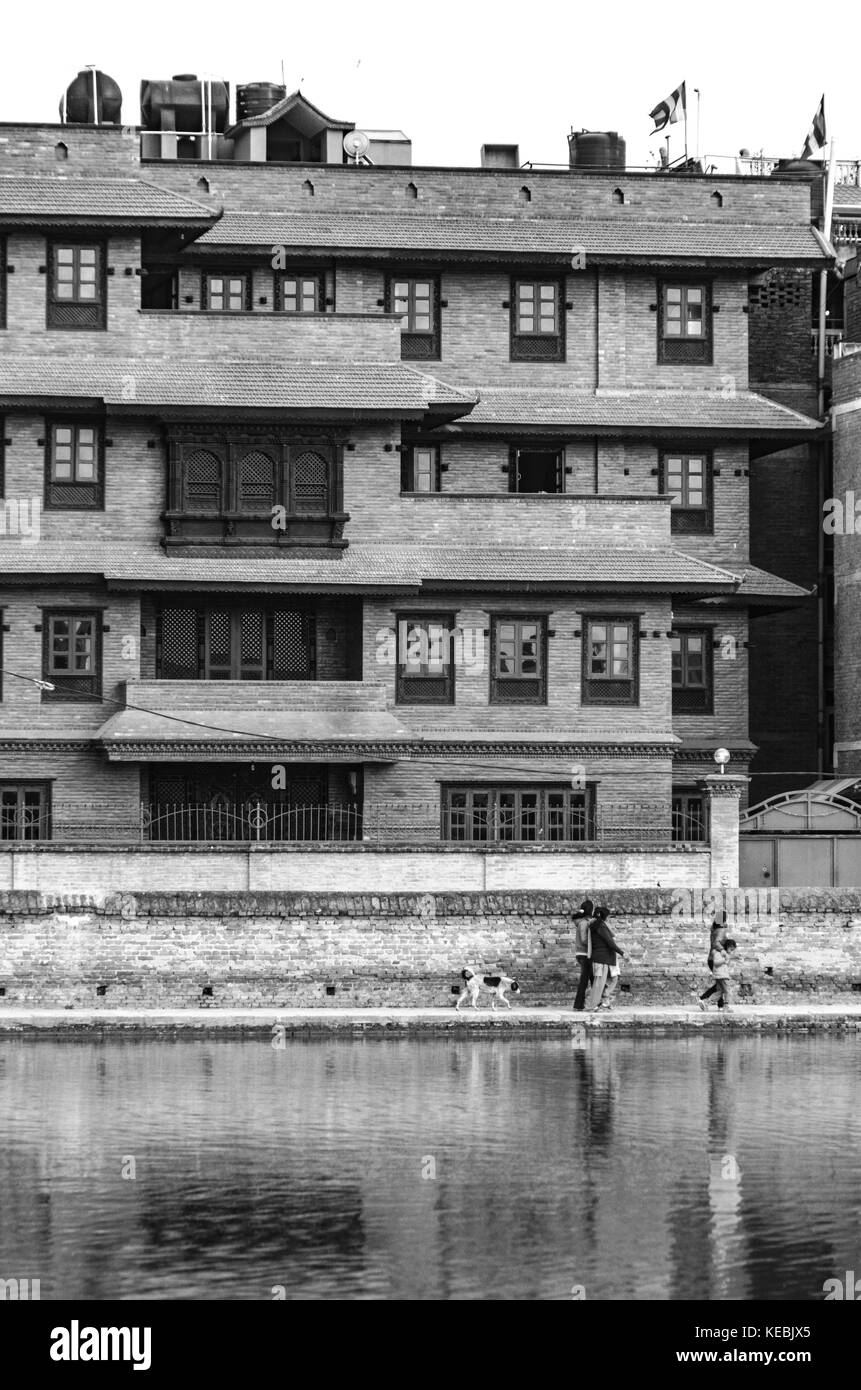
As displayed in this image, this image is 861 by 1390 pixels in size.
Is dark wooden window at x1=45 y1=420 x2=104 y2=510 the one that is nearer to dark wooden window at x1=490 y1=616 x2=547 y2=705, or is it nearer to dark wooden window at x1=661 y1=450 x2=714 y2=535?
dark wooden window at x1=490 y1=616 x2=547 y2=705

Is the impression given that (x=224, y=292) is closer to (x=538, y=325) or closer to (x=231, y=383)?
(x=231, y=383)

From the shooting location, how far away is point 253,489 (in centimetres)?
4675

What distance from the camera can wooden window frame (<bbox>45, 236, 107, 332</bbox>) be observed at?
46.3 meters

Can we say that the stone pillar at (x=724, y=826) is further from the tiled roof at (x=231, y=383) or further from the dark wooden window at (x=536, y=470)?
the dark wooden window at (x=536, y=470)

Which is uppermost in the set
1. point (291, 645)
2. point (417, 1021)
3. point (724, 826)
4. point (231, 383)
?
point (231, 383)

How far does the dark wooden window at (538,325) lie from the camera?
51250 mm

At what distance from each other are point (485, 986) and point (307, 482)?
1218 cm

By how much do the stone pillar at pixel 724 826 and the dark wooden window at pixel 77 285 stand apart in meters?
14.2

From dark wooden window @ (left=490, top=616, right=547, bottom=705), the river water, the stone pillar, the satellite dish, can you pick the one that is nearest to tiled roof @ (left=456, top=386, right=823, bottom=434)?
dark wooden window @ (left=490, top=616, right=547, bottom=705)

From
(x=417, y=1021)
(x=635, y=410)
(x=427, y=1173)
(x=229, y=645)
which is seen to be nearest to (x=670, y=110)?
(x=635, y=410)

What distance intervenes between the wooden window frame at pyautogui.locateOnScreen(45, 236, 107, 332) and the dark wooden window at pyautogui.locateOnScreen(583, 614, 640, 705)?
1057cm

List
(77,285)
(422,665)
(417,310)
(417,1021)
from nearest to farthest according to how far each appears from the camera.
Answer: (417,1021), (77,285), (422,665), (417,310)
